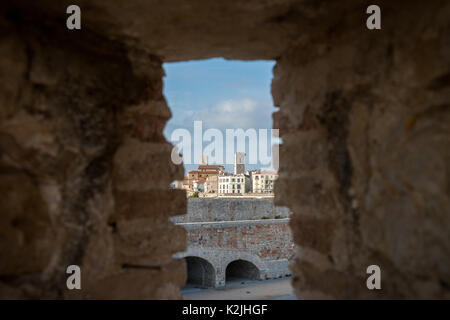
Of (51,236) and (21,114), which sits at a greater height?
(21,114)

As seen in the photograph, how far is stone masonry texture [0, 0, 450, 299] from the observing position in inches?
46.7

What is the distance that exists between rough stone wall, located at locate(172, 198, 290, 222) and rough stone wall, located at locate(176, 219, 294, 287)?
122cm

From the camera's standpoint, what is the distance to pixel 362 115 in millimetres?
1398

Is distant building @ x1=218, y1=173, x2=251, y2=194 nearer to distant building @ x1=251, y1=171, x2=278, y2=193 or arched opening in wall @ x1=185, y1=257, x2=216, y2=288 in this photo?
distant building @ x1=251, y1=171, x2=278, y2=193

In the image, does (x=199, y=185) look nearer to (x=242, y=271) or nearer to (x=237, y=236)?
(x=242, y=271)

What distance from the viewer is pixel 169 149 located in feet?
6.46

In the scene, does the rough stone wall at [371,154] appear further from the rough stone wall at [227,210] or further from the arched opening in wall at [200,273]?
the rough stone wall at [227,210]

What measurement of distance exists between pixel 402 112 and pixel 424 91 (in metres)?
0.10

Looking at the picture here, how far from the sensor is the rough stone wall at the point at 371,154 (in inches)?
44.1

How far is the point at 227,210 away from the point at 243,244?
176cm

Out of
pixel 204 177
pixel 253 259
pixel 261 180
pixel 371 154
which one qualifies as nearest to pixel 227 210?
pixel 253 259

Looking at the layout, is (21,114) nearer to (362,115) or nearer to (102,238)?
(102,238)
